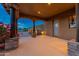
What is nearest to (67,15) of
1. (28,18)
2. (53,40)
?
(53,40)

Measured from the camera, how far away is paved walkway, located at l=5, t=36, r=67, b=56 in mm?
3637

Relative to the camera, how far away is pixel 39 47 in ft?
13.2

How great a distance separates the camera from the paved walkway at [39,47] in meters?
3.64

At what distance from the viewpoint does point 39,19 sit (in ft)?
13.3

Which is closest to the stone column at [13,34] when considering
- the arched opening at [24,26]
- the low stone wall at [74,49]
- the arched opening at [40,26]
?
the arched opening at [24,26]

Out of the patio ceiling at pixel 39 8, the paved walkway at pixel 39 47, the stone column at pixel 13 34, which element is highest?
the patio ceiling at pixel 39 8

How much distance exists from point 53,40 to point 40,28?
3.08 feet

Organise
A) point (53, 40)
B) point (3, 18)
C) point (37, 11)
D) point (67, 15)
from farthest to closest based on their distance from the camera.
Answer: point (67, 15)
point (53, 40)
point (37, 11)
point (3, 18)

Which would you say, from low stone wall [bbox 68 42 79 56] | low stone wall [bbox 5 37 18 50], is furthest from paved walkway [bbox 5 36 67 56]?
Answer: low stone wall [bbox 68 42 79 56]

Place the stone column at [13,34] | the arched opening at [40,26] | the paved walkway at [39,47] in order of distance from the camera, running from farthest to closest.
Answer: the arched opening at [40,26]
the stone column at [13,34]
the paved walkway at [39,47]

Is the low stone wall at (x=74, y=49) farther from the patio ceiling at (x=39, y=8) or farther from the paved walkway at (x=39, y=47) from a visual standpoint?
the patio ceiling at (x=39, y=8)

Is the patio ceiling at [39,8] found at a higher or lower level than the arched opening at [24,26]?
higher

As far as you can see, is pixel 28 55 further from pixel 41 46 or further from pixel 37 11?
pixel 37 11

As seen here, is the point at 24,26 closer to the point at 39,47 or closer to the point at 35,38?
the point at 35,38
